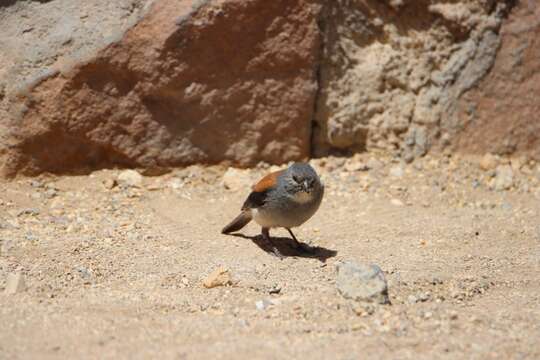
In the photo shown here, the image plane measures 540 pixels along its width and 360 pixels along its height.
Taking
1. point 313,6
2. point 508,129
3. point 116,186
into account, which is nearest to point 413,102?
point 508,129

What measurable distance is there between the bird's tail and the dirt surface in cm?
10

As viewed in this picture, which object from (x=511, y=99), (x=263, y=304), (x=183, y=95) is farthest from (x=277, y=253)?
(x=511, y=99)

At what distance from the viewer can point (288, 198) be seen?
21.1 ft

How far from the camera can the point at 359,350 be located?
4285mm

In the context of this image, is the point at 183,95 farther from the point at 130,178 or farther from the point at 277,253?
the point at 277,253

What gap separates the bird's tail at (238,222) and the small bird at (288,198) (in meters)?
0.14

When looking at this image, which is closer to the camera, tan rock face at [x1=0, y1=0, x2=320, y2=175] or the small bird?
the small bird

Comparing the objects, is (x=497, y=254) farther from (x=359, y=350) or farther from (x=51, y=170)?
(x=51, y=170)

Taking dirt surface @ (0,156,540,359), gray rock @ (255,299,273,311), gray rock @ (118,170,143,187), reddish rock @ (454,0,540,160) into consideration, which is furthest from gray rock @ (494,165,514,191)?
gray rock @ (255,299,273,311)

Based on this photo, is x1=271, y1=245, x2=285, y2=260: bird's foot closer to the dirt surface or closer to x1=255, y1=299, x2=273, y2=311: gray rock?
the dirt surface

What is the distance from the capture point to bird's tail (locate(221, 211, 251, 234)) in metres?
6.88

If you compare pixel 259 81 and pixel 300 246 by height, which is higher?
pixel 259 81

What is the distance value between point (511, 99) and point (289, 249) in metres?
3.28

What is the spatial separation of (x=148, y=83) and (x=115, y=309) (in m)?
3.20
